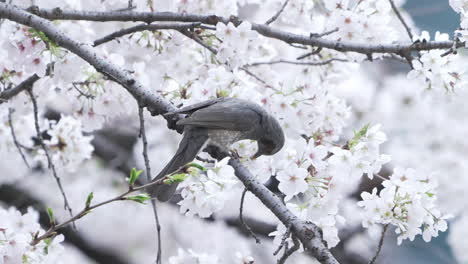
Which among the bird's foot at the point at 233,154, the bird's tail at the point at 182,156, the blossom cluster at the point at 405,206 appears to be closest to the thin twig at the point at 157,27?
the bird's tail at the point at 182,156

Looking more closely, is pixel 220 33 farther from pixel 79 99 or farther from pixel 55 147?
pixel 55 147

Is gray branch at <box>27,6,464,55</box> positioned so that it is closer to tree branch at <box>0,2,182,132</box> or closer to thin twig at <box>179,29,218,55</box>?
thin twig at <box>179,29,218,55</box>

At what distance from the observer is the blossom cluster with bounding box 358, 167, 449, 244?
6.83ft

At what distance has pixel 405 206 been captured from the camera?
2.12 m

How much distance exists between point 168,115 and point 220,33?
1.38ft

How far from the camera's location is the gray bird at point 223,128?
92.4 inches

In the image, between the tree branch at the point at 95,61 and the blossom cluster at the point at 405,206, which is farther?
the tree branch at the point at 95,61

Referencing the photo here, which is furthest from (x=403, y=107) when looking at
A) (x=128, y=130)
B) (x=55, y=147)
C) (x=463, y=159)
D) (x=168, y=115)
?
(x=168, y=115)

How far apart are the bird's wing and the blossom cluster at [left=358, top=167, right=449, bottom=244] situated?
2.06ft

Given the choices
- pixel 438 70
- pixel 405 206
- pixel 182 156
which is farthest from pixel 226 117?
pixel 438 70

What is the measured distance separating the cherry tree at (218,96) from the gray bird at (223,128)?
6 centimetres

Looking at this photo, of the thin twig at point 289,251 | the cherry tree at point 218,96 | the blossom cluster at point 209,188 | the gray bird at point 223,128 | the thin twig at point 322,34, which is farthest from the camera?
the thin twig at point 322,34

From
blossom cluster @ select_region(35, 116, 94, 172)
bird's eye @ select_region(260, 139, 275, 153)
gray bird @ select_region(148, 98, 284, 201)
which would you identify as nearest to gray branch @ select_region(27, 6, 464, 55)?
gray bird @ select_region(148, 98, 284, 201)

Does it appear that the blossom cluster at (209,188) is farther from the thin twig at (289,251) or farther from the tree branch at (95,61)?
the tree branch at (95,61)
